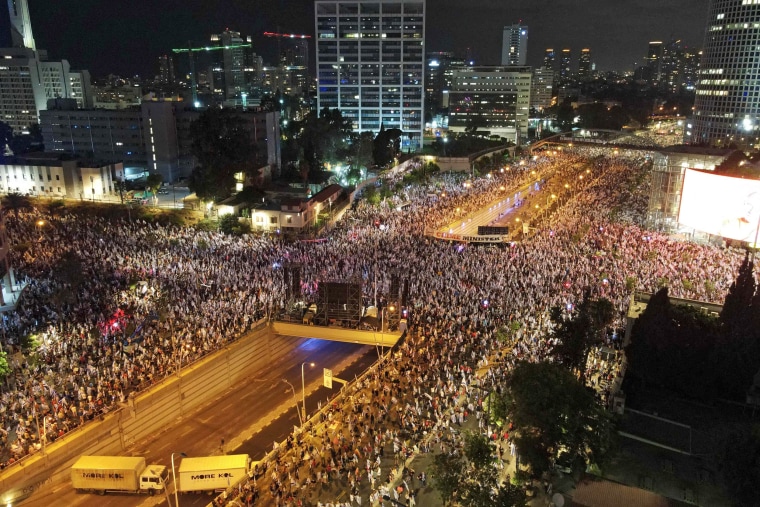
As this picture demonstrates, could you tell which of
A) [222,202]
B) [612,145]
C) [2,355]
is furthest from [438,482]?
[612,145]

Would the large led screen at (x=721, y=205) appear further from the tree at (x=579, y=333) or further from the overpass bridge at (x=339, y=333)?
the overpass bridge at (x=339, y=333)

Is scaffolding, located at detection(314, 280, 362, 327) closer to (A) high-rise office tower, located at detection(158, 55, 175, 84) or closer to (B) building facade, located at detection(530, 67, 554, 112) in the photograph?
(B) building facade, located at detection(530, 67, 554, 112)

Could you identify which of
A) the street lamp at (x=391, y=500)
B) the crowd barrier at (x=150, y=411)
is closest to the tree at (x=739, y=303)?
the street lamp at (x=391, y=500)

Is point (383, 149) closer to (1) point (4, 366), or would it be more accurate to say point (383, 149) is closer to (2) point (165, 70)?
(1) point (4, 366)

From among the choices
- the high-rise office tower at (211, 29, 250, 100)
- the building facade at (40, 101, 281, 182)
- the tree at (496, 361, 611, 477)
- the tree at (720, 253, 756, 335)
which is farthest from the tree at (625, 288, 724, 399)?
the high-rise office tower at (211, 29, 250, 100)

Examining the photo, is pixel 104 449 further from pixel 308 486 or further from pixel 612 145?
pixel 612 145

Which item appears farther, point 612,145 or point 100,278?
point 612,145
